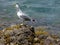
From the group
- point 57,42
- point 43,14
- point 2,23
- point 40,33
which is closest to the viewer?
point 57,42

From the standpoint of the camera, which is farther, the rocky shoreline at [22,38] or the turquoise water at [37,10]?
the turquoise water at [37,10]

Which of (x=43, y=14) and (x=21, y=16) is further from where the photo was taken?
(x=43, y=14)

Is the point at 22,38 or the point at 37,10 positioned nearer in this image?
the point at 22,38

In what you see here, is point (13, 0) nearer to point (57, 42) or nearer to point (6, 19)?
point (6, 19)

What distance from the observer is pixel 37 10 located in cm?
2380

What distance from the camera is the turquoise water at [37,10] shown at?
67.7 feet

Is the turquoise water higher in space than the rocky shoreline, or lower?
lower

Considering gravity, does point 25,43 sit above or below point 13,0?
above

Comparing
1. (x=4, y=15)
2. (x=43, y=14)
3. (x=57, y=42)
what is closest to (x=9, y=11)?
(x=4, y=15)

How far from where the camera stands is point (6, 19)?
67.9 feet

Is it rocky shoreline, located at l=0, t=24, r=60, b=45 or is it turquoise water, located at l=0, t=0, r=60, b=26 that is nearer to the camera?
rocky shoreline, located at l=0, t=24, r=60, b=45

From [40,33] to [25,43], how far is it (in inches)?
80.4

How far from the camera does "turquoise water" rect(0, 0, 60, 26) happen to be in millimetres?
20623

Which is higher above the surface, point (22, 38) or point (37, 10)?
point (22, 38)
